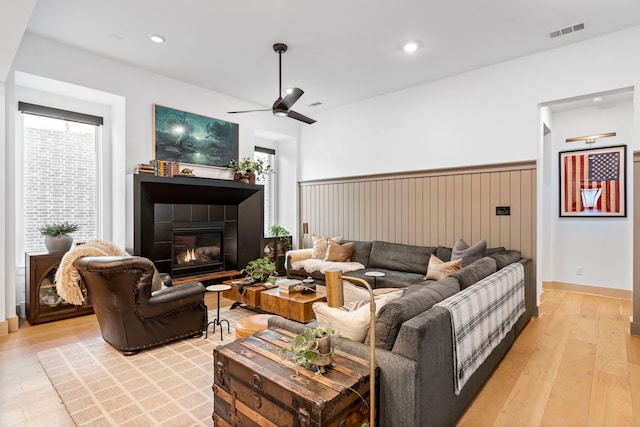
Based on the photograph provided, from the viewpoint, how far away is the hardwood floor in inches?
84.4

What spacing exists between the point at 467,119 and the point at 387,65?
139 cm

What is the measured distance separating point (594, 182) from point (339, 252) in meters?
4.06

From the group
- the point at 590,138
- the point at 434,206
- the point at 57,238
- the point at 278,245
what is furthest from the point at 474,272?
the point at 57,238

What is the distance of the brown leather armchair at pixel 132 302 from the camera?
2.84m

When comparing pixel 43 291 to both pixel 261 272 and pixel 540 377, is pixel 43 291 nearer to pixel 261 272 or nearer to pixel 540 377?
pixel 261 272

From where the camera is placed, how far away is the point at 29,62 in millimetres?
3730

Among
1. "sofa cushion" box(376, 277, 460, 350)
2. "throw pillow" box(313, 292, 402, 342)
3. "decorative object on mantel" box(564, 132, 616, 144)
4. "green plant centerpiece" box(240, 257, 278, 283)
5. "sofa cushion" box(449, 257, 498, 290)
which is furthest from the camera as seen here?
"decorative object on mantel" box(564, 132, 616, 144)

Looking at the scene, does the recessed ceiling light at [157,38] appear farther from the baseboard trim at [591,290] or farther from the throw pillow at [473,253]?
the baseboard trim at [591,290]

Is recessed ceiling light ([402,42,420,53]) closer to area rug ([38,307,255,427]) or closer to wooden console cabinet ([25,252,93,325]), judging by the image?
area rug ([38,307,255,427])

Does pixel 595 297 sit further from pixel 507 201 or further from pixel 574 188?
pixel 507 201

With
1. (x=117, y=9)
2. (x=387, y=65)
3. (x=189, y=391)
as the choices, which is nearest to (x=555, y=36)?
(x=387, y=65)

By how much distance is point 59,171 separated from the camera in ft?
14.7

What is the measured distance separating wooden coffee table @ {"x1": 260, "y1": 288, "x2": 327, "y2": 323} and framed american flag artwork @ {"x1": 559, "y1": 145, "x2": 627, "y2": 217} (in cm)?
437

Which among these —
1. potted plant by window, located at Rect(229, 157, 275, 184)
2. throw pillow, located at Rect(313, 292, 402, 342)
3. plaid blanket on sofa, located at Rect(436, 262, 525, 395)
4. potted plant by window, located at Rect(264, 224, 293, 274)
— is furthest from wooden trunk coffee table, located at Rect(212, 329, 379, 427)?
potted plant by window, located at Rect(264, 224, 293, 274)
